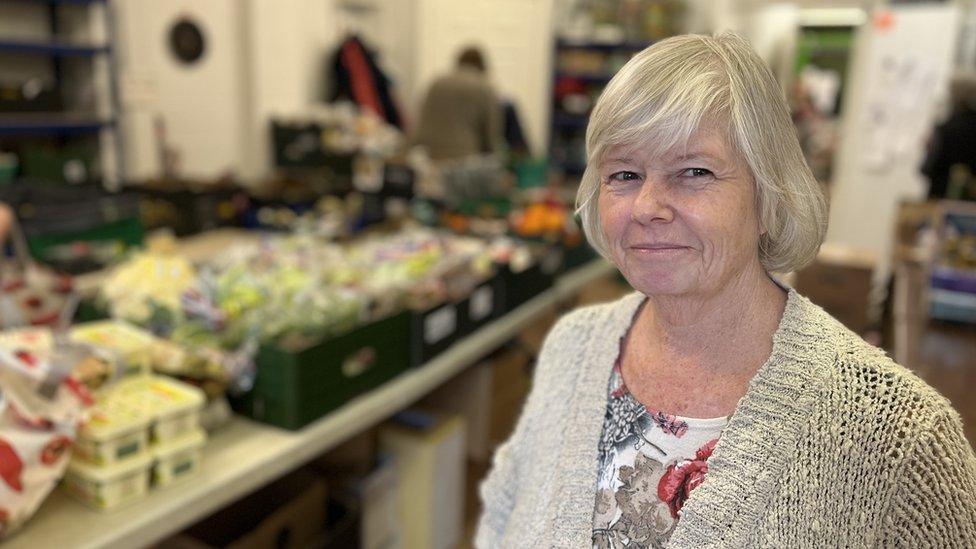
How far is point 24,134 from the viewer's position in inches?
175

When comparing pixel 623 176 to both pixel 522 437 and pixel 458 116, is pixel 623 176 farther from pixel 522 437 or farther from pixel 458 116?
pixel 458 116

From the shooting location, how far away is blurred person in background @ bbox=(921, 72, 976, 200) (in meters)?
4.66

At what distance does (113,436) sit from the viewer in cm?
143

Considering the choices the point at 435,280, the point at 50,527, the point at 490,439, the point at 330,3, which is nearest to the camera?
the point at 50,527

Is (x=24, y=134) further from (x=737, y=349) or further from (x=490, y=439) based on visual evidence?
(x=737, y=349)

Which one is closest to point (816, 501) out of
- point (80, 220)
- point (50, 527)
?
point (50, 527)

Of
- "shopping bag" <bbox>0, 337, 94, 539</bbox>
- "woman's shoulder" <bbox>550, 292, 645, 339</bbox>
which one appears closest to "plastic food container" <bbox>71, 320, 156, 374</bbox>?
"shopping bag" <bbox>0, 337, 94, 539</bbox>

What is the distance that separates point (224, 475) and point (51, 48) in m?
3.58

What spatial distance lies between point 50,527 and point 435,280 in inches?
50.8

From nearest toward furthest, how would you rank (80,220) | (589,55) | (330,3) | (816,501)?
(816,501) < (80,220) < (330,3) < (589,55)

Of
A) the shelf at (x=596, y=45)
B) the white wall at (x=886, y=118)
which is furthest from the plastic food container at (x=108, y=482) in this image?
the shelf at (x=596, y=45)

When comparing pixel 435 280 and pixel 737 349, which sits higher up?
pixel 737 349

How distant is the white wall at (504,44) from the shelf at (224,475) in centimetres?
541

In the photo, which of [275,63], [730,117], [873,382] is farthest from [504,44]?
[873,382]
